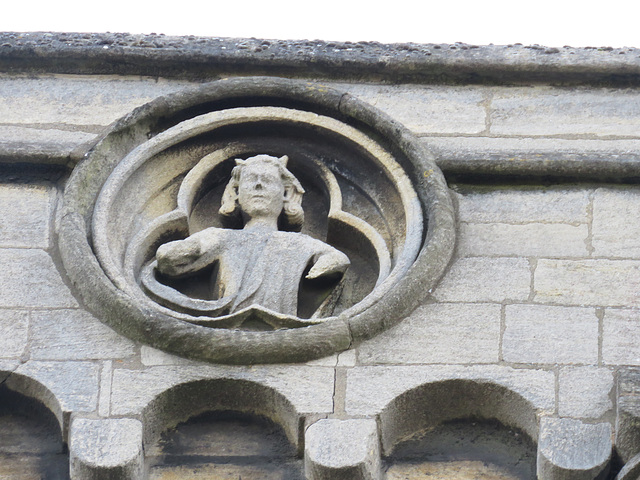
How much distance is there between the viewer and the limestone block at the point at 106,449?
6.08m

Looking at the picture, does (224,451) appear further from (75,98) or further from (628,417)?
(75,98)

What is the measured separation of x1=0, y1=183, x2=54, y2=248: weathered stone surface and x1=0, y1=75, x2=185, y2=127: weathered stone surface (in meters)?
0.51

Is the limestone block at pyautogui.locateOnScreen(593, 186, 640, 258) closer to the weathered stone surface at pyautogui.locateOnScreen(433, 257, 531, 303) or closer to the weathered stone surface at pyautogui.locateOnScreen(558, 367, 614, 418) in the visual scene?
the weathered stone surface at pyautogui.locateOnScreen(433, 257, 531, 303)

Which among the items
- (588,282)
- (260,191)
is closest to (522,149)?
(588,282)

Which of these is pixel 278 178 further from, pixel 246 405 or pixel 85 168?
pixel 246 405

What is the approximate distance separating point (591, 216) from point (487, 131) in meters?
0.79

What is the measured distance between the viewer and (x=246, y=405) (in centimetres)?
653

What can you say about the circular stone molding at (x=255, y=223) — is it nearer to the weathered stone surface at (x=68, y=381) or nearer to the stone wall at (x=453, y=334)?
the stone wall at (x=453, y=334)

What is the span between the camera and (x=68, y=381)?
21.1 ft

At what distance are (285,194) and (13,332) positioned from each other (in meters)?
1.52

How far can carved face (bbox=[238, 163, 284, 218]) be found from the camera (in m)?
7.39

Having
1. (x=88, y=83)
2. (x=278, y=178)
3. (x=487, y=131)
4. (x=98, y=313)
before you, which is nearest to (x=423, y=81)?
(x=487, y=131)

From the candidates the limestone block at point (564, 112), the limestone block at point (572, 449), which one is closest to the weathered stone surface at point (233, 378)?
the limestone block at point (572, 449)

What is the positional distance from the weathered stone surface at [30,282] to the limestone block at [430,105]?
184cm
